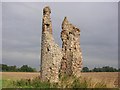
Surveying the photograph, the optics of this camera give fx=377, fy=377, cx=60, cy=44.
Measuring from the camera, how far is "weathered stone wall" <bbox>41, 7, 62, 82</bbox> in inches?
942

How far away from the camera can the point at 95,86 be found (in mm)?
21703

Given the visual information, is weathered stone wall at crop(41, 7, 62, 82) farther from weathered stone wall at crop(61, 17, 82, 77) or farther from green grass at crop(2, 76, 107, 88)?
weathered stone wall at crop(61, 17, 82, 77)

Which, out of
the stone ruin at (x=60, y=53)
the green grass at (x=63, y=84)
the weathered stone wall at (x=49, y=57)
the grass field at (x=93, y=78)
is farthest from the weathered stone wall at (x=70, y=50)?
the green grass at (x=63, y=84)

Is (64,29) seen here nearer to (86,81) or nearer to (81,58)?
(81,58)

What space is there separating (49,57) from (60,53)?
36.7 inches

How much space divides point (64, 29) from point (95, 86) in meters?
6.37

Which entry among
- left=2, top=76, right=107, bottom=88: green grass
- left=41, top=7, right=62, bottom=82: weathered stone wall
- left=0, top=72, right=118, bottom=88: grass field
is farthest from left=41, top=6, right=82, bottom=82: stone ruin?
left=0, top=72, right=118, bottom=88: grass field

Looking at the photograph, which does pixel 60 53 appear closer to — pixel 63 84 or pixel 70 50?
pixel 70 50

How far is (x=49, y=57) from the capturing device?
24016 millimetres

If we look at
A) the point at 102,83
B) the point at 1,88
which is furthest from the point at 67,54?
the point at 1,88

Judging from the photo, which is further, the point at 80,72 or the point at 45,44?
the point at 80,72

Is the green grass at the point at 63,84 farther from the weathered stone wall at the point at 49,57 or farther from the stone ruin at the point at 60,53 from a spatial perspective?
the stone ruin at the point at 60,53

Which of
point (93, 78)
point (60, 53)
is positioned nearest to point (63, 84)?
point (60, 53)

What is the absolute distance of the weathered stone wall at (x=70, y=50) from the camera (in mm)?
25859
